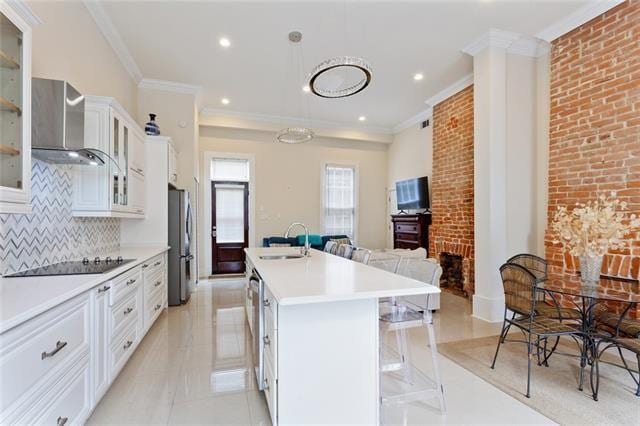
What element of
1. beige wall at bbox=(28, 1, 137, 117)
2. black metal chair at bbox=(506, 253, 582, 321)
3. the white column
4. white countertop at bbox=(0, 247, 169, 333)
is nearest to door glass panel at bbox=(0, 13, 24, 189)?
white countertop at bbox=(0, 247, 169, 333)

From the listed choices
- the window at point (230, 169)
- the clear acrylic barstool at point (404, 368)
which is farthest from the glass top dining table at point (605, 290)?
Result: the window at point (230, 169)

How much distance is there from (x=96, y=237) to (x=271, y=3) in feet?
10.4

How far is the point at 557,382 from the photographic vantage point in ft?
7.63

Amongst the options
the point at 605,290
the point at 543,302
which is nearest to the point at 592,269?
the point at 605,290

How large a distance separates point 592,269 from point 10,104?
395 centimetres

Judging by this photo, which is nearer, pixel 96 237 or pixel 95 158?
pixel 95 158

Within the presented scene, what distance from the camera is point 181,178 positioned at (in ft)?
16.5

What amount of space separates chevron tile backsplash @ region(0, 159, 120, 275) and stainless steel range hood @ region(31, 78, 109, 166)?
276 mm

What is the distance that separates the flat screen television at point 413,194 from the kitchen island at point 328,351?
187 inches

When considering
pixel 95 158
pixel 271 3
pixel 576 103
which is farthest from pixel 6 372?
pixel 576 103

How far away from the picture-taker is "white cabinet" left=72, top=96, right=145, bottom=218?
2748 mm

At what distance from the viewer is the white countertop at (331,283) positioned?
1.53 meters

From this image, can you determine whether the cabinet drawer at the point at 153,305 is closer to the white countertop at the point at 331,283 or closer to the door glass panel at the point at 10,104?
the white countertop at the point at 331,283

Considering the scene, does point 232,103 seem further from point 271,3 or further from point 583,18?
point 583,18
